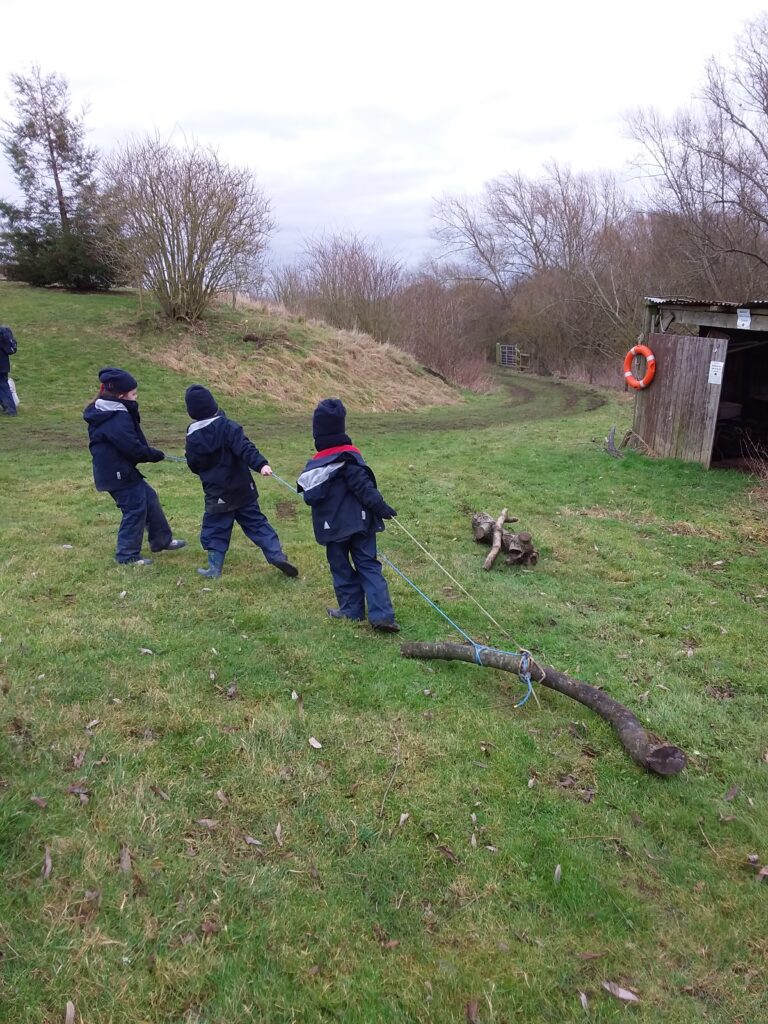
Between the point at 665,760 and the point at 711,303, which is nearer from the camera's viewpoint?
the point at 665,760

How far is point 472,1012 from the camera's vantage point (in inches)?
87.8

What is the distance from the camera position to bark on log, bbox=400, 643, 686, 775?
340cm

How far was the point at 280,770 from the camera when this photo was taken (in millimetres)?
3330

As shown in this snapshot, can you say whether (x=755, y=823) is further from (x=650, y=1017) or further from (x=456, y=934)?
(x=456, y=934)

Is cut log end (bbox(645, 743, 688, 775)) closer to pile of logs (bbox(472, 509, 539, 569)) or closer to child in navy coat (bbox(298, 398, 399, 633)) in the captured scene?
child in navy coat (bbox(298, 398, 399, 633))

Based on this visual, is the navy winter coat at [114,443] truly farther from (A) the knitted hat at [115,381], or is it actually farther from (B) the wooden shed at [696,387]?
(B) the wooden shed at [696,387]

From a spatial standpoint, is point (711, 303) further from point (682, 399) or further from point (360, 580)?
point (360, 580)

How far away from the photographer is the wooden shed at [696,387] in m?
10.2

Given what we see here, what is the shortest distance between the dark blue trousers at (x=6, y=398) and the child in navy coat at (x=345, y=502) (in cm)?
975

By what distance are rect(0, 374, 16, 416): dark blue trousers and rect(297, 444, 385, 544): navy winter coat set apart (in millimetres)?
9791

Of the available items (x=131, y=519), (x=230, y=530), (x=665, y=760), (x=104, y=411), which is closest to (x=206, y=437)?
(x=230, y=530)

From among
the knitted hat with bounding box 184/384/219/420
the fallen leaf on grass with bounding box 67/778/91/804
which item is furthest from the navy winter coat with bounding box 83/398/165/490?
the fallen leaf on grass with bounding box 67/778/91/804

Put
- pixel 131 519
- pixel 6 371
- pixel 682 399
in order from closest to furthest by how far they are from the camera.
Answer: pixel 131 519 < pixel 682 399 < pixel 6 371

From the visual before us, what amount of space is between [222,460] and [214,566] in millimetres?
939
